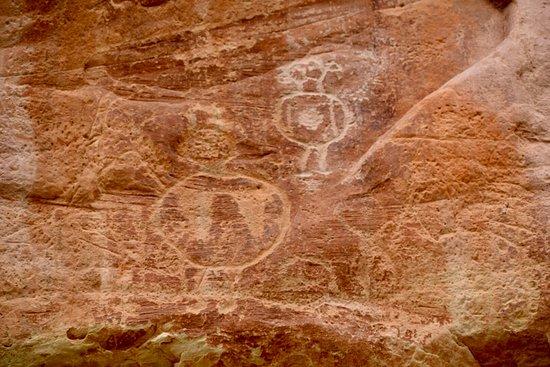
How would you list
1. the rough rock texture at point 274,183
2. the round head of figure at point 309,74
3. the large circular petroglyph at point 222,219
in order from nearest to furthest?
the rough rock texture at point 274,183, the large circular petroglyph at point 222,219, the round head of figure at point 309,74

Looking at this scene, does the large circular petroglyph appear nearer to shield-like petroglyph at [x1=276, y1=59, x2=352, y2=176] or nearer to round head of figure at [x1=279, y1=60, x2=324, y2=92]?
shield-like petroglyph at [x1=276, y1=59, x2=352, y2=176]

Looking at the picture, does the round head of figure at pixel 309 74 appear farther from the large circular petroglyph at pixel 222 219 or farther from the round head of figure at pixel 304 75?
the large circular petroglyph at pixel 222 219

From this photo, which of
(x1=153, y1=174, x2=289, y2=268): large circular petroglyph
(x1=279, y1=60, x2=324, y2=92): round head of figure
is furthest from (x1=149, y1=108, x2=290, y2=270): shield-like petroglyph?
(x1=279, y1=60, x2=324, y2=92): round head of figure

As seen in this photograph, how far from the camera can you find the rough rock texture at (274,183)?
2727 millimetres

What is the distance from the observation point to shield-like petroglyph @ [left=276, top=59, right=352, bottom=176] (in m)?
2.91

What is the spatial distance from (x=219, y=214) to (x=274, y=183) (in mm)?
269

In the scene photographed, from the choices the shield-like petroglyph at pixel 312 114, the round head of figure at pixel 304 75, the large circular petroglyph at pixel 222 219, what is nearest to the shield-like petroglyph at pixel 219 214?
the large circular petroglyph at pixel 222 219

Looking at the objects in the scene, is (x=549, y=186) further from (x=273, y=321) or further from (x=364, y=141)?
(x=273, y=321)

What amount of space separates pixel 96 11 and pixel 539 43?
1972mm

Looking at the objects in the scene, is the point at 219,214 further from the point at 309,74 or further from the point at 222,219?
the point at 309,74

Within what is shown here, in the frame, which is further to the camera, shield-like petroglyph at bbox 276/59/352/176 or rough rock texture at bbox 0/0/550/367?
shield-like petroglyph at bbox 276/59/352/176

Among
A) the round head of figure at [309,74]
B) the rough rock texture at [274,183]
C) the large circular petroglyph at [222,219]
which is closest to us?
the rough rock texture at [274,183]

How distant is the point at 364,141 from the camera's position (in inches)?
115

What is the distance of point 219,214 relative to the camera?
2873mm
